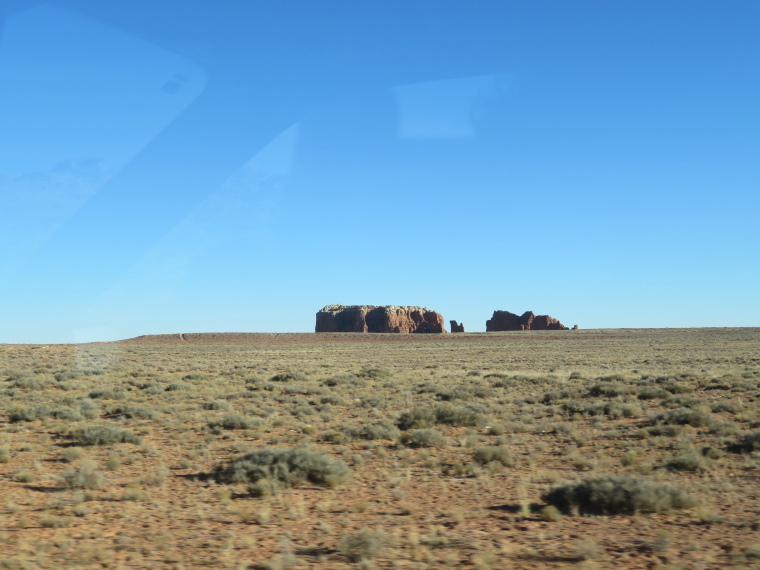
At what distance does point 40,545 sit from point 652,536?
7687 mm

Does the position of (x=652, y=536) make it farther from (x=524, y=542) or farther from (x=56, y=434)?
(x=56, y=434)

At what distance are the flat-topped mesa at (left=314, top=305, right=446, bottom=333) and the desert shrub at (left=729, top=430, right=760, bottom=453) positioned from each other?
165 m

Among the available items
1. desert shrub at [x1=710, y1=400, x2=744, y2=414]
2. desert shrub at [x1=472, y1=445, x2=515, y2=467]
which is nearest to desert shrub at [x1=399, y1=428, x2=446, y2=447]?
desert shrub at [x1=472, y1=445, x2=515, y2=467]

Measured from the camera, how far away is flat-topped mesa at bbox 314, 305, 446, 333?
180125 millimetres

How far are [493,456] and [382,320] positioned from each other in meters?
170

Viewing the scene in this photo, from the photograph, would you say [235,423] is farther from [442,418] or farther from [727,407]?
[727,407]

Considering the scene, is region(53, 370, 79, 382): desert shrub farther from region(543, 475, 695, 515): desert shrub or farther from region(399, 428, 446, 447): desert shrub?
region(543, 475, 695, 515): desert shrub

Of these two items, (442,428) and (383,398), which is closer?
(442,428)

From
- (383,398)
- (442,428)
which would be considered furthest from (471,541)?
(383,398)

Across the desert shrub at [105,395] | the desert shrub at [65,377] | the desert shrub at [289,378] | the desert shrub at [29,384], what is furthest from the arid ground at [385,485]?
the desert shrub at [289,378]

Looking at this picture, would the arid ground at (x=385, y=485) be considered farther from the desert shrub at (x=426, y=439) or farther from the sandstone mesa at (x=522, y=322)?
the sandstone mesa at (x=522, y=322)

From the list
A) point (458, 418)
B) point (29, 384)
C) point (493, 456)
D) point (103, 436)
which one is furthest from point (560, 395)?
point (29, 384)

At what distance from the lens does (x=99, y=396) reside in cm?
2370

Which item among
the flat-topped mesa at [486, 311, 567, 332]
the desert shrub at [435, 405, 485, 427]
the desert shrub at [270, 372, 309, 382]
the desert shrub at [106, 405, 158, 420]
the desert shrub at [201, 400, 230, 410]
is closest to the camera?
the desert shrub at [435, 405, 485, 427]
